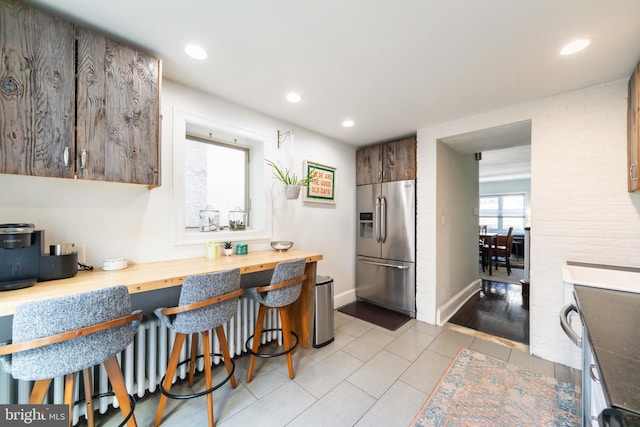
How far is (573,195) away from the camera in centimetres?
211

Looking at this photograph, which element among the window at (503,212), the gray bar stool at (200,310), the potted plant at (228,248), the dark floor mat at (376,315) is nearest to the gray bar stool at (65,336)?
the gray bar stool at (200,310)

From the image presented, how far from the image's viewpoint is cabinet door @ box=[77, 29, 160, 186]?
1.38m

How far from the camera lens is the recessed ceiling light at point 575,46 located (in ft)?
4.92

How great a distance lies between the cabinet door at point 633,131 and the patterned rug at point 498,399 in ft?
5.24

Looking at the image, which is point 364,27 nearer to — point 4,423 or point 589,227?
point 589,227

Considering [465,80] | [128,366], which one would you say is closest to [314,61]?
[465,80]

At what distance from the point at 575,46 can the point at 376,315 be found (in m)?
3.07

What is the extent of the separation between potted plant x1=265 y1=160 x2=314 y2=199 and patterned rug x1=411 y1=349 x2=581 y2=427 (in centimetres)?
210

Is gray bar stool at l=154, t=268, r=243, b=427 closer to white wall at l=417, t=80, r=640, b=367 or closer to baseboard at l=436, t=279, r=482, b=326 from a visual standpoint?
baseboard at l=436, t=279, r=482, b=326

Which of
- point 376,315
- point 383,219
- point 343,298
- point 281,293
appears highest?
point 383,219

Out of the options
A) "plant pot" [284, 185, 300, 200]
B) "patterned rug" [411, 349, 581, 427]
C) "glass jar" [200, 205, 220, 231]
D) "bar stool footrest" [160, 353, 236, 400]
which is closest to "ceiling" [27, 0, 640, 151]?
"plant pot" [284, 185, 300, 200]

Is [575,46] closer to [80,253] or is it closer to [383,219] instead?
[383,219]

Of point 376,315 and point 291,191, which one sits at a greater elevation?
point 291,191

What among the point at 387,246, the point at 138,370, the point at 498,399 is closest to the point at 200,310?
the point at 138,370
